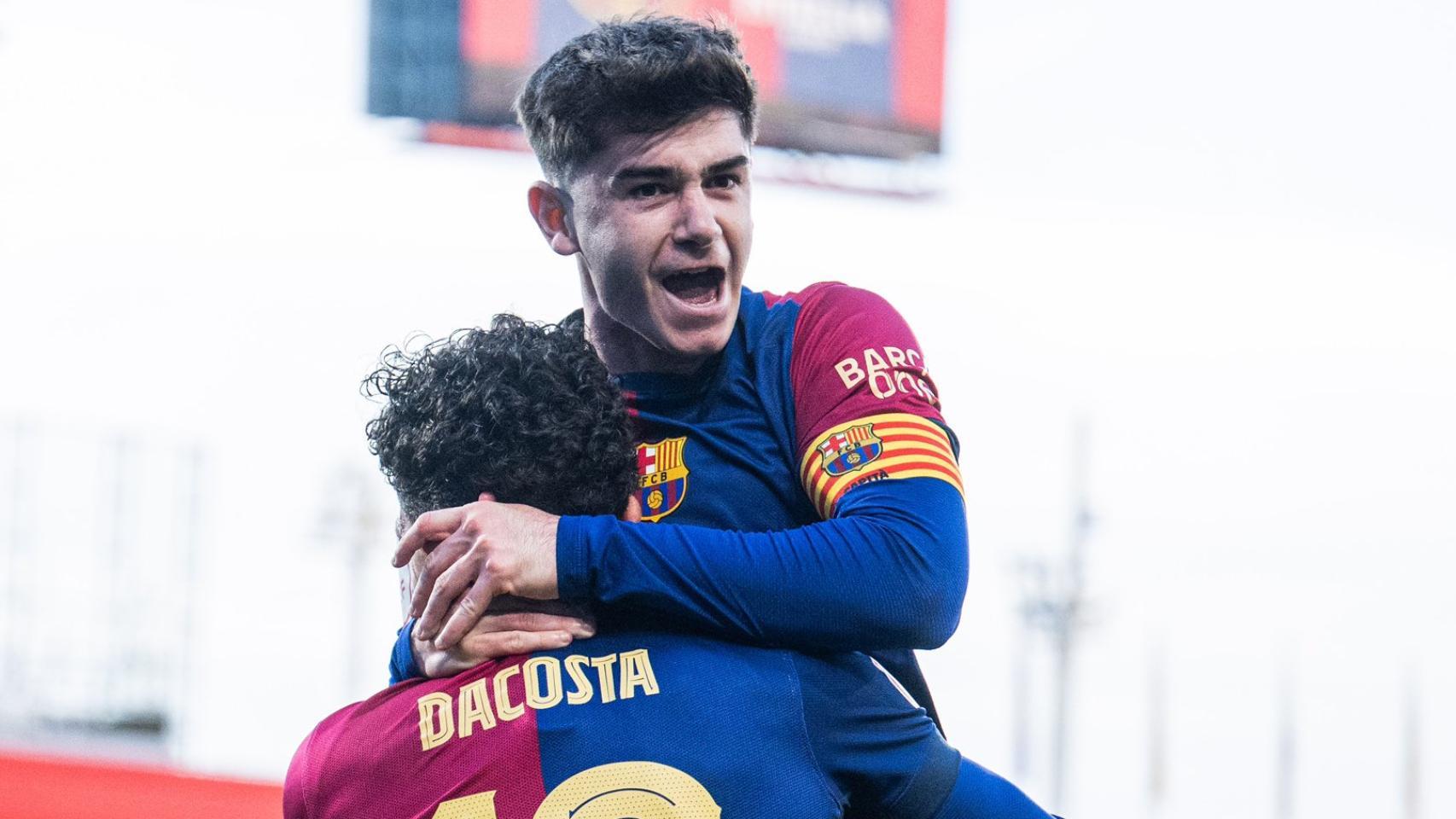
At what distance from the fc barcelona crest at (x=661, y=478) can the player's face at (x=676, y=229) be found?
149 millimetres

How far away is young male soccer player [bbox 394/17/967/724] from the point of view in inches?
77.0

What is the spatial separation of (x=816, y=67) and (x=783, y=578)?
15896mm

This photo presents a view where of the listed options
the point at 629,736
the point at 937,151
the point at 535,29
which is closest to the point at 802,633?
the point at 629,736

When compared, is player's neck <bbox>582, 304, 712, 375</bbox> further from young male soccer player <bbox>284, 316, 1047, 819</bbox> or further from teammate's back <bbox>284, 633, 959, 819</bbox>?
teammate's back <bbox>284, 633, 959, 819</bbox>

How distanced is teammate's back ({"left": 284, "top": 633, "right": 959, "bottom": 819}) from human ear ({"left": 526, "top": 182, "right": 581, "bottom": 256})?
81 centimetres

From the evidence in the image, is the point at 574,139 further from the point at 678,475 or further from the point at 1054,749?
the point at 1054,749

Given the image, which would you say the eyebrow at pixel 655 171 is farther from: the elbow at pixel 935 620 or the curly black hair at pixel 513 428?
the elbow at pixel 935 620

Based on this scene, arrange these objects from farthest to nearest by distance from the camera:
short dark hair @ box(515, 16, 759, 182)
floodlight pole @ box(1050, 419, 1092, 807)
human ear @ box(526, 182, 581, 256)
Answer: floodlight pole @ box(1050, 419, 1092, 807) < human ear @ box(526, 182, 581, 256) < short dark hair @ box(515, 16, 759, 182)

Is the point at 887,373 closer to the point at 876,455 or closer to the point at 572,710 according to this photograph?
the point at 876,455

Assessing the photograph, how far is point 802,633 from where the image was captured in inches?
77.1

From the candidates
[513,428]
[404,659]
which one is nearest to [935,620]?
[513,428]

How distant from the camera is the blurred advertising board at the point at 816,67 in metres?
17.0

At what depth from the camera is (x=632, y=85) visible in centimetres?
235

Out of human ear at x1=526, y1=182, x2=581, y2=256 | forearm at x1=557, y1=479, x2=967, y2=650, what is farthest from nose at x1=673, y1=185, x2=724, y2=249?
forearm at x1=557, y1=479, x2=967, y2=650
